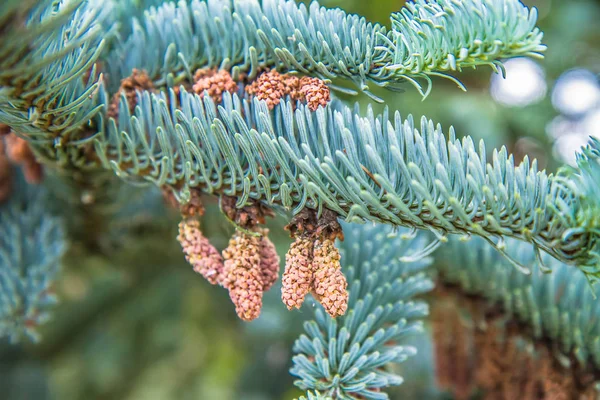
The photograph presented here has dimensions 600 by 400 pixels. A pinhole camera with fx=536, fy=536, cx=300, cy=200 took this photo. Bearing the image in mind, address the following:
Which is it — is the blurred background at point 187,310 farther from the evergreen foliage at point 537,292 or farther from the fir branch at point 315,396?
the fir branch at point 315,396

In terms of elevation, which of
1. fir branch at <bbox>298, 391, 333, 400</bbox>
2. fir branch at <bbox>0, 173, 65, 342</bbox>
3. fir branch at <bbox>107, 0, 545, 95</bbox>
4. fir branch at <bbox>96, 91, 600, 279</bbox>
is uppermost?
fir branch at <bbox>107, 0, 545, 95</bbox>

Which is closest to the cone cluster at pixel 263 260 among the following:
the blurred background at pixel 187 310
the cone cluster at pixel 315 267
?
the cone cluster at pixel 315 267

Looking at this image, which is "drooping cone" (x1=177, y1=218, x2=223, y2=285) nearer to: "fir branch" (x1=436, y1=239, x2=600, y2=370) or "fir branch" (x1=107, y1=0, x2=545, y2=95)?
"fir branch" (x1=107, y1=0, x2=545, y2=95)

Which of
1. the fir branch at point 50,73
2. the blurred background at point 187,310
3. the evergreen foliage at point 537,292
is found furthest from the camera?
the blurred background at point 187,310

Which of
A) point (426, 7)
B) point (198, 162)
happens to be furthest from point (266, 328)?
point (426, 7)

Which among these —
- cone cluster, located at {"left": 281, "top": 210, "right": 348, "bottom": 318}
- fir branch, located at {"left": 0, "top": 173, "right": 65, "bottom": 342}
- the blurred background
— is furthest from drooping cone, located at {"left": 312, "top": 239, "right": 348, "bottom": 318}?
the blurred background

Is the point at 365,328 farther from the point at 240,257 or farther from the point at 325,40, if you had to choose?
the point at 325,40

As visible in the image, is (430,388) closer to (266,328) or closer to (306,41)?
(266,328)
